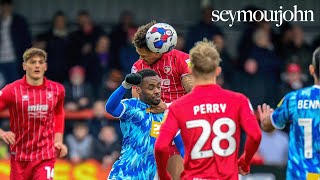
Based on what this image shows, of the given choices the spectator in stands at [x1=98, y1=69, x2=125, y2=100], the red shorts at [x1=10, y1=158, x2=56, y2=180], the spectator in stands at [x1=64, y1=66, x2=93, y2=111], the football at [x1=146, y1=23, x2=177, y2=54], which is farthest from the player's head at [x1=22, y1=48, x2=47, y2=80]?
the spectator in stands at [x1=98, y1=69, x2=125, y2=100]

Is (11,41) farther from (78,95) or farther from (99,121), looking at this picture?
(99,121)

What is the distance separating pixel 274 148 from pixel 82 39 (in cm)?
419

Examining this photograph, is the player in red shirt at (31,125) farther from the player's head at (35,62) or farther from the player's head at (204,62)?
the player's head at (204,62)

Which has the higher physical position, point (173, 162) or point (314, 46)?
point (314, 46)

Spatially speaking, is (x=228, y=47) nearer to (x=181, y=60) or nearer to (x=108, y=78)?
(x=108, y=78)

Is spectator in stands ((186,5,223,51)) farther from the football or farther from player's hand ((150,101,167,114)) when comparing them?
player's hand ((150,101,167,114))

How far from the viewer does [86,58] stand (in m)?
18.6

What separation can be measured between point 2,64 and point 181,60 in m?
8.25

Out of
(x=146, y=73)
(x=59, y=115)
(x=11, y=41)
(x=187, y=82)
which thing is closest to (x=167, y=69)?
(x=187, y=82)

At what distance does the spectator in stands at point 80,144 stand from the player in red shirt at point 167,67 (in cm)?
544

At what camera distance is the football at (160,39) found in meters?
11.1

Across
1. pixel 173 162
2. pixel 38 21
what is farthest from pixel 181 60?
pixel 38 21

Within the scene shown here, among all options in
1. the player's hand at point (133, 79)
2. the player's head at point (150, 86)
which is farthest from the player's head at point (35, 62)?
the player's hand at point (133, 79)

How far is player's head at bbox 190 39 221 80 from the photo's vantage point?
→ 28.9 feet
